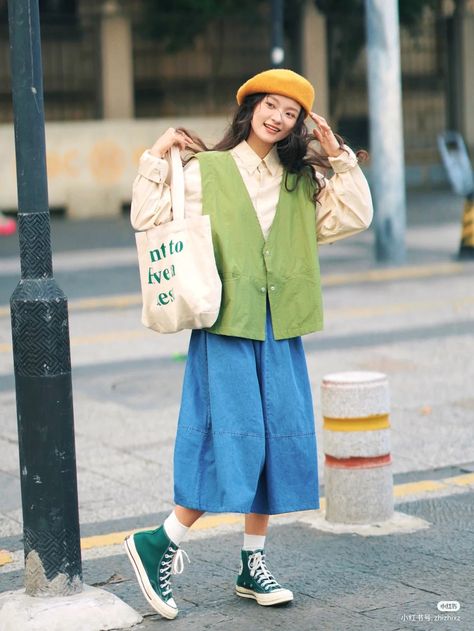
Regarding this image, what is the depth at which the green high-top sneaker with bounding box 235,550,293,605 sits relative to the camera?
4.92 meters

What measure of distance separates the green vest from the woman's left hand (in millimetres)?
164

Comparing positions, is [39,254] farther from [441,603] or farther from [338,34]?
[338,34]

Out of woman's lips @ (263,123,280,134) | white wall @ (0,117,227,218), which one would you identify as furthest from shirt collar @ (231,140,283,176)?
white wall @ (0,117,227,218)

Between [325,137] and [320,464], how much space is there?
9.62 ft

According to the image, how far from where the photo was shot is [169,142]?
4.70 m

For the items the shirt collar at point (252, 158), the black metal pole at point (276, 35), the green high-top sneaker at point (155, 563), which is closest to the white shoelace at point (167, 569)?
the green high-top sneaker at point (155, 563)

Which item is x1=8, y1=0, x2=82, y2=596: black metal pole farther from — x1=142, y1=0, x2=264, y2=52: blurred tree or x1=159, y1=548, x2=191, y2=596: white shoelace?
x1=142, y1=0, x2=264, y2=52: blurred tree

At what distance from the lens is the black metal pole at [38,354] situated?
457 centimetres

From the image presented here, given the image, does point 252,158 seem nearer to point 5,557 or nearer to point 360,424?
point 360,424

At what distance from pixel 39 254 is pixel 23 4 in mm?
865

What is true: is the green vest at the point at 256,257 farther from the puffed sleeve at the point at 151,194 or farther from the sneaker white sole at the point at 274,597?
the sneaker white sole at the point at 274,597

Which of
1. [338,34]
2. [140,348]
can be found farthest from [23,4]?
[338,34]

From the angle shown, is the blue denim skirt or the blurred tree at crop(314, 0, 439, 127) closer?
the blue denim skirt

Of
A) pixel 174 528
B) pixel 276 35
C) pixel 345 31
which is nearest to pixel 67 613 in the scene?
pixel 174 528
